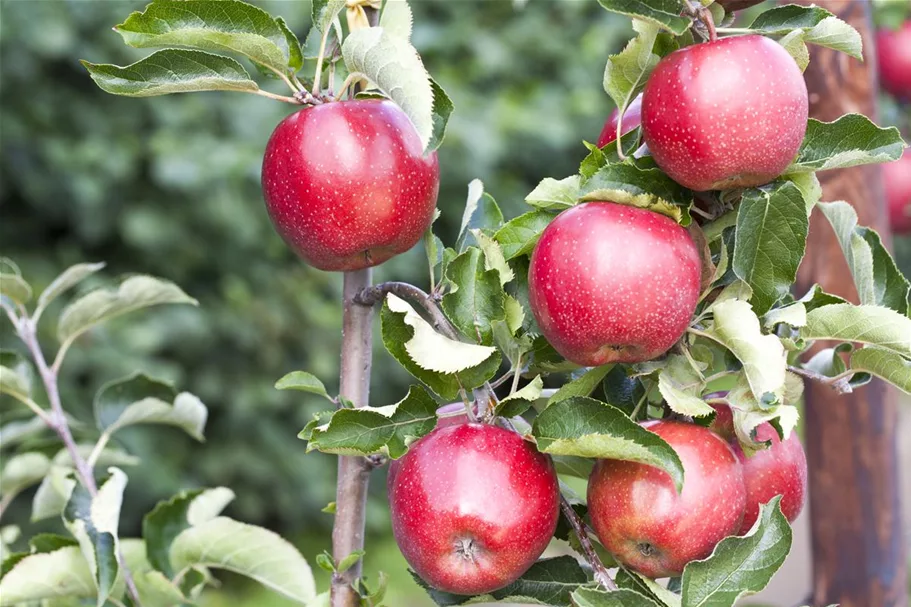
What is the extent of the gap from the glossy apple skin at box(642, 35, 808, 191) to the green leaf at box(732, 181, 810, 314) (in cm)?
2

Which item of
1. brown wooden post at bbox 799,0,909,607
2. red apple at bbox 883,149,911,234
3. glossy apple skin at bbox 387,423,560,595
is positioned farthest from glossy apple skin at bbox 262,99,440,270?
red apple at bbox 883,149,911,234

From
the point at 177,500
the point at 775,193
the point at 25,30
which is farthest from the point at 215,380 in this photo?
the point at 775,193

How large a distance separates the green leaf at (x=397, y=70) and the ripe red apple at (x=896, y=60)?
1.67 meters

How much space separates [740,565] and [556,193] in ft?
0.88

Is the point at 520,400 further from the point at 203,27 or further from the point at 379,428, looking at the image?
the point at 203,27

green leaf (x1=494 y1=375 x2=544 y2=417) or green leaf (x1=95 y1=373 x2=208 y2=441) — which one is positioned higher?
green leaf (x1=494 y1=375 x2=544 y2=417)

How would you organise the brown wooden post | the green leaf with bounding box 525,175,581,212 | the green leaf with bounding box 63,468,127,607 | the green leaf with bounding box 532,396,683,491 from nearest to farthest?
the green leaf with bounding box 532,396,683,491, the green leaf with bounding box 525,175,581,212, the green leaf with bounding box 63,468,127,607, the brown wooden post

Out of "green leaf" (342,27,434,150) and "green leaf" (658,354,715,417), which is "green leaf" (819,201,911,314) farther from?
"green leaf" (342,27,434,150)

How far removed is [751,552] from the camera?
2.11 ft

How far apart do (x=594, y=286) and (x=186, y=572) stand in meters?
0.57

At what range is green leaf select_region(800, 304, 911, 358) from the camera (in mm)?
678

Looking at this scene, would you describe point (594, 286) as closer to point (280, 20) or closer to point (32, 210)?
point (280, 20)

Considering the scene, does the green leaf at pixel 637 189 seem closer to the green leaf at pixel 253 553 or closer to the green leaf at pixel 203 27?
the green leaf at pixel 203 27

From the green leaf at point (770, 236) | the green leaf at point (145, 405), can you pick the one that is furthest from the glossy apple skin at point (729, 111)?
the green leaf at point (145, 405)
